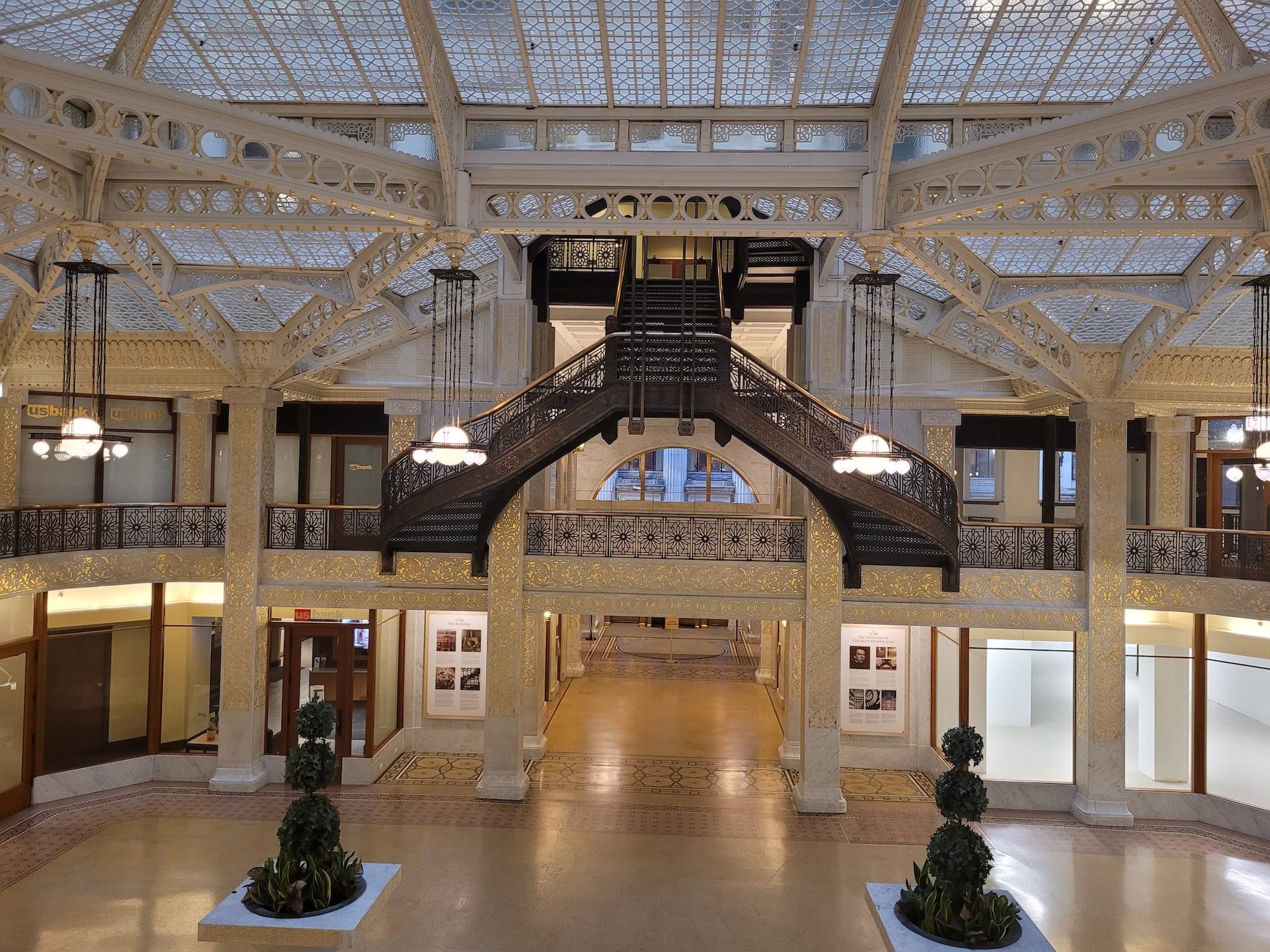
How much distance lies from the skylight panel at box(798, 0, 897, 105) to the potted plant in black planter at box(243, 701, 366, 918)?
7.69 m

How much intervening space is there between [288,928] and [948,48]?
962 centimetres


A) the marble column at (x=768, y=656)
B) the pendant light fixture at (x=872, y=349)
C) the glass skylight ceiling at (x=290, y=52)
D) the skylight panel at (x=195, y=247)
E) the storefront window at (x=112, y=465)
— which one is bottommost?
the marble column at (x=768, y=656)

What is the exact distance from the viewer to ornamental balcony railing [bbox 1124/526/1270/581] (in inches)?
457

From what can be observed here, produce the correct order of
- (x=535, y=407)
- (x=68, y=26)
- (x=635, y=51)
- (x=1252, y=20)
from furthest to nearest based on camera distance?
(x=535, y=407), (x=635, y=51), (x=68, y=26), (x=1252, y=20)

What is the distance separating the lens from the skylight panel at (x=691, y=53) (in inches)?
317

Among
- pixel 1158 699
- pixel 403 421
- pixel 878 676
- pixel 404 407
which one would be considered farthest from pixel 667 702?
pixel 1158 699

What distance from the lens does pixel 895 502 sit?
35.9ft

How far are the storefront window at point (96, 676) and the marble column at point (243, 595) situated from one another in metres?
1.51

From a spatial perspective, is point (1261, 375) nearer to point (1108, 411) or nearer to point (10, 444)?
point (1108, 411)

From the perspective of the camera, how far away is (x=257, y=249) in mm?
11859

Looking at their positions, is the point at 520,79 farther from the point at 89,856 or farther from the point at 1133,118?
the point at 89,856

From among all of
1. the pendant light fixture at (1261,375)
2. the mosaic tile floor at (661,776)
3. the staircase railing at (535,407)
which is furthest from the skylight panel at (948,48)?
the mosaic tile floor at (661,776)

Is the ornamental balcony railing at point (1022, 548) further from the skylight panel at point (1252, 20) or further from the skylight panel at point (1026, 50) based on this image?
the skylight panel at point (1252, 20)

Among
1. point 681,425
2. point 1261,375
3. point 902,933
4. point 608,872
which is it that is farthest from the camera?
point 1261,375
